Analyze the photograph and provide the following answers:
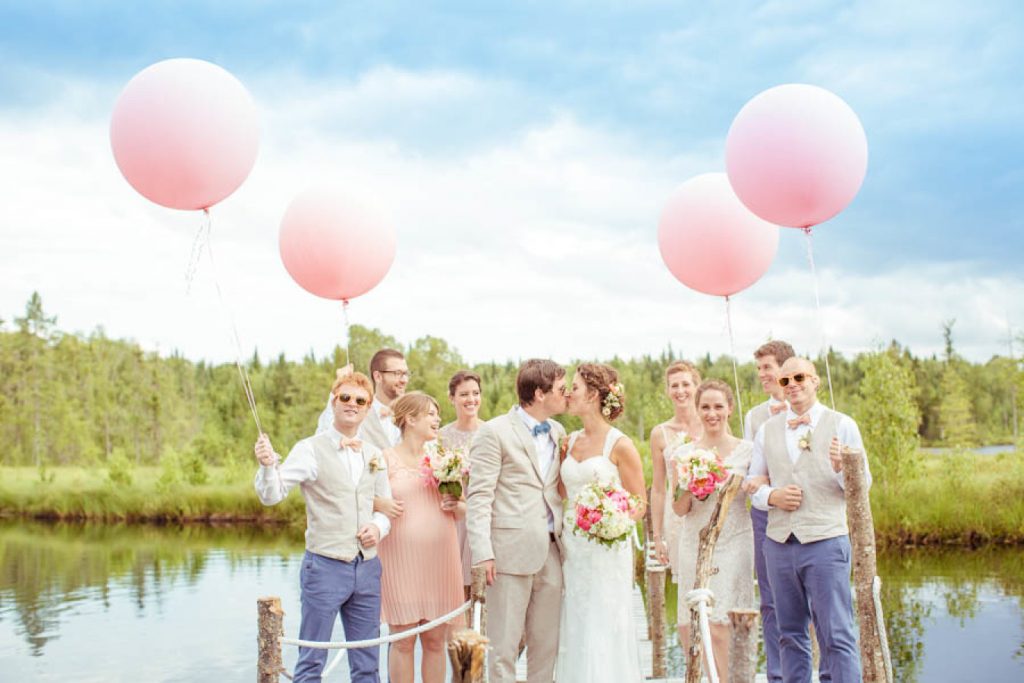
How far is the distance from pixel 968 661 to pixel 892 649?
0.92m

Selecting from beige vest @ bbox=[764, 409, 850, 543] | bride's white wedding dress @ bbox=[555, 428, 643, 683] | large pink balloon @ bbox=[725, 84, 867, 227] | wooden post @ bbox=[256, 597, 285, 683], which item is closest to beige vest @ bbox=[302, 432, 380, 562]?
wooden post @ bbox=[256, 597, 285, 683]

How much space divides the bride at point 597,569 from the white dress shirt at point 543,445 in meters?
0.09

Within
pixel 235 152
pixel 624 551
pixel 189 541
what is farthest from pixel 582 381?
pixel 189 541

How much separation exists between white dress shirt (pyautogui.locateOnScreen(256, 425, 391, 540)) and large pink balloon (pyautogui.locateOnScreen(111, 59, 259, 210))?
218cm

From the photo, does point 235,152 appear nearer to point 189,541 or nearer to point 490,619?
point 490,619

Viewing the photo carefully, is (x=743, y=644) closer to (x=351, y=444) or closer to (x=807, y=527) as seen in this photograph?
(x=807, y=527)

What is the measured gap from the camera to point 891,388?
2145 centimetres

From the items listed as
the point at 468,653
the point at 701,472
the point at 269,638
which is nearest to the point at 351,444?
the point at 269,638

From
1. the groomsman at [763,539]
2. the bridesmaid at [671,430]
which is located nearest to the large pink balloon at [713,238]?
the bridesmaid at [671,430]

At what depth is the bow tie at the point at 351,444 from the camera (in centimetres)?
511

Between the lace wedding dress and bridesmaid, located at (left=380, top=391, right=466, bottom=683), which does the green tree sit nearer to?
the lace wedding dress

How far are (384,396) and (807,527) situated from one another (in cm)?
284

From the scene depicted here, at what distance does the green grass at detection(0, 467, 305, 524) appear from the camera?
104 feet

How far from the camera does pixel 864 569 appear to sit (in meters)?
4.99
